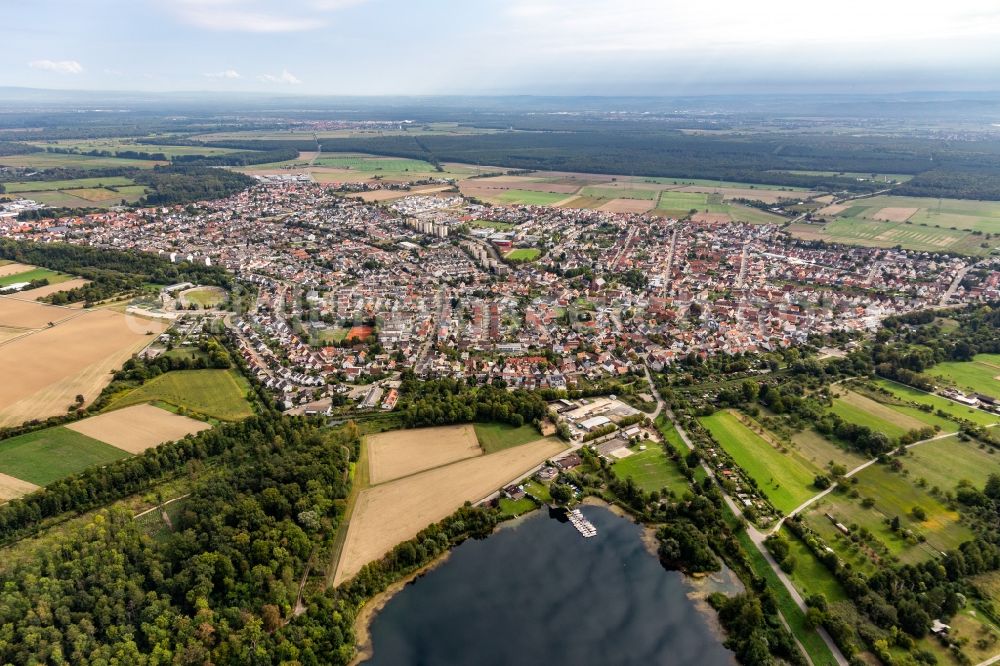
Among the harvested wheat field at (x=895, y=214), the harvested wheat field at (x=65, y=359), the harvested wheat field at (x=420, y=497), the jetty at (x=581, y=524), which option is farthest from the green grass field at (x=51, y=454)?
the harvested wheat field at (x=895, y=214)

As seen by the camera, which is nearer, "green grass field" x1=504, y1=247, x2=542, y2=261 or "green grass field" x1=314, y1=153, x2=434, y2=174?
"green grass field" x1=504, y1=247, x2=542, y2=261

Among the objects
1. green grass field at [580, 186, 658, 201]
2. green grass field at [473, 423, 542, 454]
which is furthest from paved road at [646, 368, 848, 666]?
green grass field at [580, 186, 658, 201]

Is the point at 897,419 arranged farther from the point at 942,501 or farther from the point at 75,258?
the point at 75,258

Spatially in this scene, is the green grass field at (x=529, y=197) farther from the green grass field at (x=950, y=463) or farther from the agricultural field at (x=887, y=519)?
the agricultural field at (x=887, y=519)

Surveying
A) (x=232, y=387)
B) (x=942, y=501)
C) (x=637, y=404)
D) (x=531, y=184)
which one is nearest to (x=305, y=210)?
(x=531, y=184)

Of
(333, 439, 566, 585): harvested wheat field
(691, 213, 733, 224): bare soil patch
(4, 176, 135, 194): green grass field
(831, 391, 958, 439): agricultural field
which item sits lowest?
(831, 391, 958, 439): agricultural field

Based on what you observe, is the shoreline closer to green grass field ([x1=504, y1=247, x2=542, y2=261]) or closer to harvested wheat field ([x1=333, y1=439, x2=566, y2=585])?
harvested wheat field ([x1=333, y1=439, x2=566, y2=585])
